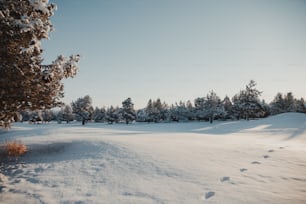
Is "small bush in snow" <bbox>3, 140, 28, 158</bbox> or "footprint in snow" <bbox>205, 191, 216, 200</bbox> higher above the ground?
"small bush in snow" <bbox>3, 140, 28, 158</bbox>

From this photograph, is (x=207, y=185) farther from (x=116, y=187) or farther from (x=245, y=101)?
(x=245, y=101)

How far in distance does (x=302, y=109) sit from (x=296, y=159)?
6830 cm

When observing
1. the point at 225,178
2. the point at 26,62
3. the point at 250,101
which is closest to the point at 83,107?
the point at 250,101

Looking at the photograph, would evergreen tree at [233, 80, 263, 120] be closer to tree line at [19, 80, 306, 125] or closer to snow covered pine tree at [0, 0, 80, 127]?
tree line at [19, 80, 306, 125]

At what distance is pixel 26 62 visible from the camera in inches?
295

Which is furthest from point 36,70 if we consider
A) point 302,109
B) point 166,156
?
point 302,109

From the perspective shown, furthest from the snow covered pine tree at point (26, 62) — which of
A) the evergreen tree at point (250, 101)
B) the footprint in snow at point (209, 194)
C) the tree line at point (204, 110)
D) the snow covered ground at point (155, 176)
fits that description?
the evergreen tree at point (250, 101)

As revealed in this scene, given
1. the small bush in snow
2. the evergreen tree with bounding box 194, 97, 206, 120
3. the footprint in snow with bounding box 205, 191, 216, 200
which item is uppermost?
the evergreen tree with bounding box 194, 97, 206, 120

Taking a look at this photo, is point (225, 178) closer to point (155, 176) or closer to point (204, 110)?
point (155, 176)

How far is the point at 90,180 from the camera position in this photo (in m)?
8.02

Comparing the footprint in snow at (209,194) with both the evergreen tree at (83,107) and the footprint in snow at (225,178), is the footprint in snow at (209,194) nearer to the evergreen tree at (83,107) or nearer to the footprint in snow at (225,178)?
the footprint in snow at (225,178)

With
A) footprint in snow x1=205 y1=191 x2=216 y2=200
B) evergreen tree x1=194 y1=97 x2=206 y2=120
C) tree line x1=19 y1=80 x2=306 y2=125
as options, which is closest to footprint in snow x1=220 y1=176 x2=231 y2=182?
footprint in snow x1=205 y1=191 x2=216 y2=200

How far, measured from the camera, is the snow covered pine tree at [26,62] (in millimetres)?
6688

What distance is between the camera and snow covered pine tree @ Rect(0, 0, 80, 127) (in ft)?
21.9
